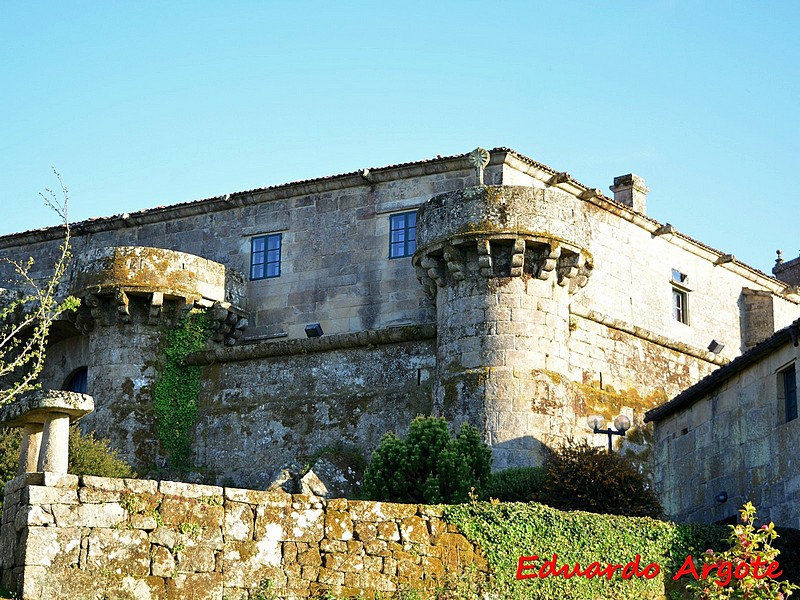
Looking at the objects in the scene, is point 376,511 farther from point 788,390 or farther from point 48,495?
point 788,390

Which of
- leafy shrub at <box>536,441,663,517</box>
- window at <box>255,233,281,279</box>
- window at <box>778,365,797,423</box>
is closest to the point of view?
window at <box>778,365,797,423</box>

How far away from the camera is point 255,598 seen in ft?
51.9

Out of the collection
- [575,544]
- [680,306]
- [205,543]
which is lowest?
[205,543]

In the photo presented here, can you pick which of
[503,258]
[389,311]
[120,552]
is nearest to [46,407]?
[120,552]

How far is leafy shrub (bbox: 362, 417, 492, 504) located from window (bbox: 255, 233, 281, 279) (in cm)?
884

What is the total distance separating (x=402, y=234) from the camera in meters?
28.5

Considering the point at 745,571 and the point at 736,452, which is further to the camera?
the point at 736,452

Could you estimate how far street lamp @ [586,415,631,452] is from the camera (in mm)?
23438

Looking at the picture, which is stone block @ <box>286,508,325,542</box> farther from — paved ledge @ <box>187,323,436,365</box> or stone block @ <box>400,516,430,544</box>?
paved ledge @ <box>187,323,436,365</box>

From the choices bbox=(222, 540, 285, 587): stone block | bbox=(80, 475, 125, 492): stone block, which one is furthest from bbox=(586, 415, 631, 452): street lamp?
bbox=(80, 475, 125, 492): stone block

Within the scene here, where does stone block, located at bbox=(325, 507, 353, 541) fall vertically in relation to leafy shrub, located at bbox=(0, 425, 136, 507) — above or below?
below

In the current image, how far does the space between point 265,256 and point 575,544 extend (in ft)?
45.7

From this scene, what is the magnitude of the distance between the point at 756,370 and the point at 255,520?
987 cm

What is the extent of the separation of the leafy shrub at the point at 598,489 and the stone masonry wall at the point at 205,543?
4447 millimetres
